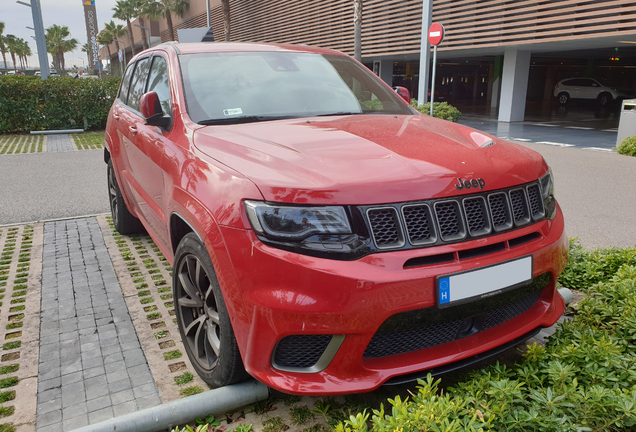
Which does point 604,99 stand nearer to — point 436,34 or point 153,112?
point 436,34

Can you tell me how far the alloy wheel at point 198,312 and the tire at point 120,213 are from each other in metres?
2.65

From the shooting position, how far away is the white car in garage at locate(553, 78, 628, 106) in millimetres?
25688

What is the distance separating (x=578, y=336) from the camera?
8.82 ft

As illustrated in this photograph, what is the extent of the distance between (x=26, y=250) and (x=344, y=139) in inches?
158

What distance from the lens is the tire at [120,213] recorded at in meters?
5.18

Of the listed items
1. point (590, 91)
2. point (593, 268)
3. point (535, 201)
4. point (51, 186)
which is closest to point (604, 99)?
point (590, 91)

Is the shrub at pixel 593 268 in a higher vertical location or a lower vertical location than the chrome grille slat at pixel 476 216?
lower

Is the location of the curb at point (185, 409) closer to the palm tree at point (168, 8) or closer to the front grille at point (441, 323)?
the front grille at point (441, 323)

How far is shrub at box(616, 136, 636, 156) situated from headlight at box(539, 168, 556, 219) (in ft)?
31.3

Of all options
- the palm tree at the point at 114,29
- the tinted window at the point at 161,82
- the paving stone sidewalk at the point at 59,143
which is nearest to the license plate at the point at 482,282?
the tinted window at the point at 161,82

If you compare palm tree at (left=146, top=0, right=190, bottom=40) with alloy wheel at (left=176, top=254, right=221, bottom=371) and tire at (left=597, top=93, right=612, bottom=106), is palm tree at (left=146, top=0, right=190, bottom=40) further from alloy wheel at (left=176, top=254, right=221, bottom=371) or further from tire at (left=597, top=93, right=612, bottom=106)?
alloy wheel at (left=176, top=254, right=221, bottom=371)

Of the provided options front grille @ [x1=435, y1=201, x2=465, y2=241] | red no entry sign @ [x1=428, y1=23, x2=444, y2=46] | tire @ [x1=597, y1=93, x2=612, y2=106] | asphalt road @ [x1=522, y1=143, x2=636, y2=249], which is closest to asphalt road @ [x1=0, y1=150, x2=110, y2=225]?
front grille @ [x1=435, y1=201, x2=465, y2=241]

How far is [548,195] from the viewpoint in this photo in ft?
8.71

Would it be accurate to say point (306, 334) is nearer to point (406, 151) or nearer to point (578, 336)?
point (406, 151)
